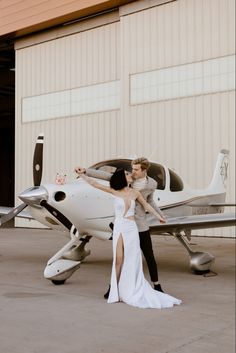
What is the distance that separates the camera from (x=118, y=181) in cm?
369

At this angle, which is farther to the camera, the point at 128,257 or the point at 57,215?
the point at 57,215

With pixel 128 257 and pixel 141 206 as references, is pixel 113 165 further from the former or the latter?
pixel 128 257

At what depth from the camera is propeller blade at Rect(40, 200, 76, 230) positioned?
4.87 m

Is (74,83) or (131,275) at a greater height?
(74,83)

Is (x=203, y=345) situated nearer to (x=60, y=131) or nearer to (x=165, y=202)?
(x=165, y=202)

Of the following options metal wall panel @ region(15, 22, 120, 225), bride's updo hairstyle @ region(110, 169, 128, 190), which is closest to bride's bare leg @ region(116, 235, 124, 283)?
bride's updo hairstyle @ region(110, 169, 128, 190)

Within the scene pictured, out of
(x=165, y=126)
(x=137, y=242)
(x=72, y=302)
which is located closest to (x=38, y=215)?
(x=72, y=302)

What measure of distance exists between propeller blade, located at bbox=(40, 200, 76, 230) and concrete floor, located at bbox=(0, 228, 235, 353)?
0.64 m

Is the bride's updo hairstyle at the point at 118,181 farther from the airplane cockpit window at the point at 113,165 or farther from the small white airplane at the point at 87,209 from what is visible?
the airplane cockpit window at the point at 113,165

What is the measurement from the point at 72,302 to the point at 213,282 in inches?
61.9

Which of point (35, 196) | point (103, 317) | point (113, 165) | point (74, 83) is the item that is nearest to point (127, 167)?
point (113, 165)

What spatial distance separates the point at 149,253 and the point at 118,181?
0.78 meters

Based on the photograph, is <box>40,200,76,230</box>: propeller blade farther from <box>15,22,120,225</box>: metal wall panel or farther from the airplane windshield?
<box>15,22,120,225</box>: metal wall panel

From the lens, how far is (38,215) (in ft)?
17.3
